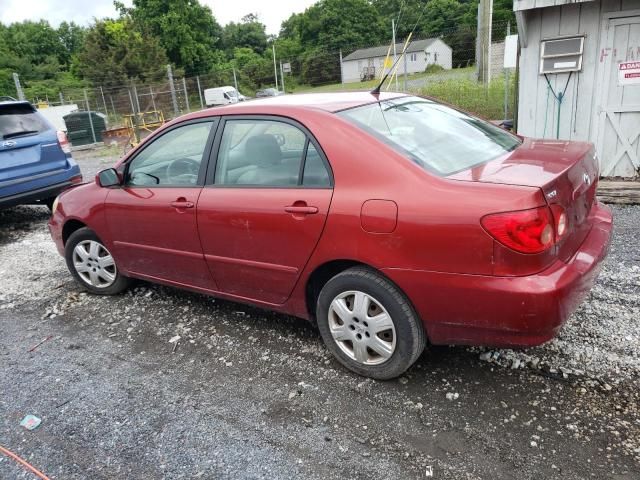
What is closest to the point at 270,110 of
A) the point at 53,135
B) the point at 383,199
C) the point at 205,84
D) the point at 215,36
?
the point at 383,199

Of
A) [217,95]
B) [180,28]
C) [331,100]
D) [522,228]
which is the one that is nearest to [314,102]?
[331,100]

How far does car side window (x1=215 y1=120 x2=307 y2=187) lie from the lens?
3.03 meters

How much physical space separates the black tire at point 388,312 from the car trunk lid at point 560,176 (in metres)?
0.68

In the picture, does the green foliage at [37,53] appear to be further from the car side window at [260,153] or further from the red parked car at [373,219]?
the car side window at [260,153]

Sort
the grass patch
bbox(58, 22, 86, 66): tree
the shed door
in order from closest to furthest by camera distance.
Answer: the shed door → the grass patch → bbox(58, 22, 86, 66): tree

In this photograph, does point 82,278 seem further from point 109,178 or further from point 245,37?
point 245,37

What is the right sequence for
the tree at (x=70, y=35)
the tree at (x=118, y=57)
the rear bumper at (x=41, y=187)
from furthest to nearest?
1. the tree at (x=70, y=35)
2. the tree at (x=118, y=57)
3. the rear bumper at (x=41, y=187)

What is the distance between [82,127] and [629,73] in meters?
18.3

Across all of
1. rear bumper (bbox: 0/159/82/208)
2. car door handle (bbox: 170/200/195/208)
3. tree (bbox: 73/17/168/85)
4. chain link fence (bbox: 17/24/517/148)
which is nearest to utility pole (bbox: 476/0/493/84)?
chain link fence (bbox: 17/24/517/148)

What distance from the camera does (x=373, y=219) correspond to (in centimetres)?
262

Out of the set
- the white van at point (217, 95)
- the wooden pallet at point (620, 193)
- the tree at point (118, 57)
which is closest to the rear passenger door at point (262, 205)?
the wooden pallet at point (620, 193)

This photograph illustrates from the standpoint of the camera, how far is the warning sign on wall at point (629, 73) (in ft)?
20.2

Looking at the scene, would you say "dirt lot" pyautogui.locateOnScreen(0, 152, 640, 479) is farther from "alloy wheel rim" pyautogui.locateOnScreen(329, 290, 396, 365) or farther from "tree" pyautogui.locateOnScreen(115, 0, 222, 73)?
"tree" pyautogui.locateOnScreen(115, 0, 222, 73)

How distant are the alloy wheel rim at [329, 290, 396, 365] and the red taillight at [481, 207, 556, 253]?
0.75 meters
